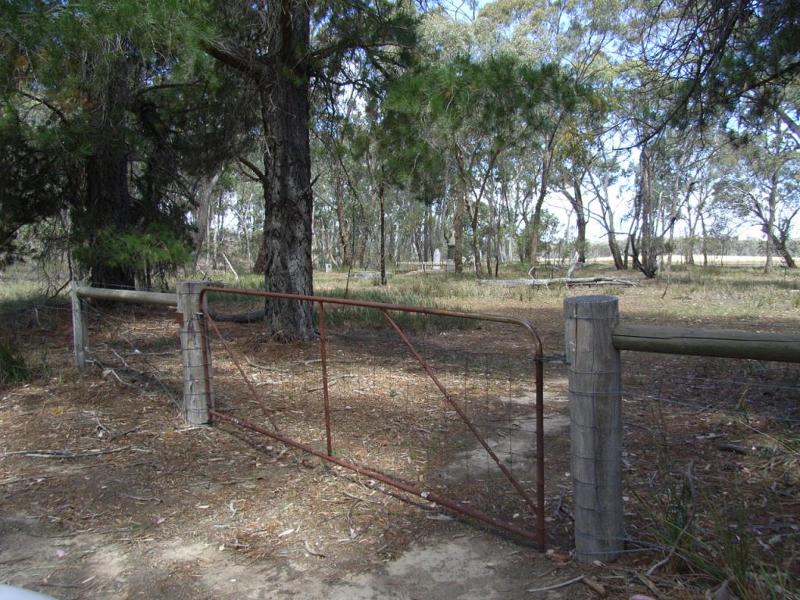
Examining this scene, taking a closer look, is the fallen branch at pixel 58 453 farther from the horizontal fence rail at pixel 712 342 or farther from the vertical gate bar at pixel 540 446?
the horizontal fence rail at pixel 712 342

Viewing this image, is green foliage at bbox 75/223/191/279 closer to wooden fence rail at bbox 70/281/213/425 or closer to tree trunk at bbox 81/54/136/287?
tree trunk at bbox 81/54/136/287

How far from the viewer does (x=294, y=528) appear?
11.6 ft

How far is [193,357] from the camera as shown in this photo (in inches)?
201

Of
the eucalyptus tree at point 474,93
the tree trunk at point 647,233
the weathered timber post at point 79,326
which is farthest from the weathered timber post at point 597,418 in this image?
the tree trunk at point 647,233

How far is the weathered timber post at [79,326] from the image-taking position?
6664 mm

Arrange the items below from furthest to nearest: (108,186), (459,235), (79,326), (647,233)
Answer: (459,235), (647,233), (108,186), (79,326)

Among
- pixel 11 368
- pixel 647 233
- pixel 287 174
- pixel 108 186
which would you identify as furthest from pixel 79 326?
pixel 647 233

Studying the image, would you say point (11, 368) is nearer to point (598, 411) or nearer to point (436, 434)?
point (436, 434)

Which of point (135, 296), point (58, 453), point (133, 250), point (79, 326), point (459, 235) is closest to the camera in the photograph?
point (58, 453)

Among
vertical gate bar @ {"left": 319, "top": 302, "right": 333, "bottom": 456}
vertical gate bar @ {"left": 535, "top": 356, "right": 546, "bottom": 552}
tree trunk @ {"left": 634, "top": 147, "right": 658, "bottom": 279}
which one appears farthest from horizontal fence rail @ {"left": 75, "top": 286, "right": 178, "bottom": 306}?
tree trunk @ {"left": 634, "top": 147, "right": 658, "bottom": 279}

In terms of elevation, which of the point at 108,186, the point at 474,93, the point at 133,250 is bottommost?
the point at 133,250

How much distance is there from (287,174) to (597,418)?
604 centimetres

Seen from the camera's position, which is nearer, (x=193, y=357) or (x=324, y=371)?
(x=324, y=371)

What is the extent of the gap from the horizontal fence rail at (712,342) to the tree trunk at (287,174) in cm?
572
